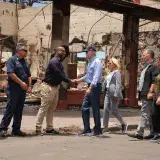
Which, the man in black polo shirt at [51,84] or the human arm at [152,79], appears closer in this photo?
the human arm at [152,79]

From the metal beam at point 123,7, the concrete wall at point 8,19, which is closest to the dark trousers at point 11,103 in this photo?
the metal beam at point 123,7

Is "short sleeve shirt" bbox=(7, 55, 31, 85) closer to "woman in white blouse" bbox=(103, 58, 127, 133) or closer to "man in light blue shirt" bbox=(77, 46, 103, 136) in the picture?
"man in light blue shirt" bbox=(77, 46, 103, 136)

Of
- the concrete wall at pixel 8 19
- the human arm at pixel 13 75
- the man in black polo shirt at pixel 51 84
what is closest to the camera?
the human arm at pixel 13 75

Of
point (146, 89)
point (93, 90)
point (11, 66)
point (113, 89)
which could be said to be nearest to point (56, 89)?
point (93, 90)

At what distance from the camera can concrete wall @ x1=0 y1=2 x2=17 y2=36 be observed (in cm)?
2594

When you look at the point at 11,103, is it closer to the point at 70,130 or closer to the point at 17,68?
the point at 17,68

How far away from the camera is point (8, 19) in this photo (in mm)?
26203

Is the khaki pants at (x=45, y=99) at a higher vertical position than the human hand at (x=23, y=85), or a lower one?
lower

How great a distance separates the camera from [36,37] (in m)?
25.6

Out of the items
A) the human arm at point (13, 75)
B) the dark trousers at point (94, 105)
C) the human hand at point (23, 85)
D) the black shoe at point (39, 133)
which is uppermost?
the human arm at point (13, 75)

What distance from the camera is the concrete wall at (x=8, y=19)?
25.9 meters

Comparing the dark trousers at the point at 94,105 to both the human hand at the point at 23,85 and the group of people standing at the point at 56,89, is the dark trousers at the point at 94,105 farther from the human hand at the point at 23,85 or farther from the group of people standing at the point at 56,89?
the human hand at the point at 23,85

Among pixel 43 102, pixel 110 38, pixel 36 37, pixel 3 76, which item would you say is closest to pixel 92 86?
pixel 43 102

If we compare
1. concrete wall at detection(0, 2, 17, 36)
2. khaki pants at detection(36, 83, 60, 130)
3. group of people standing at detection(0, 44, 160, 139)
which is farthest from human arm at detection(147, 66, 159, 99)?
concrete wall at detection(0, 2, 17, 36)
